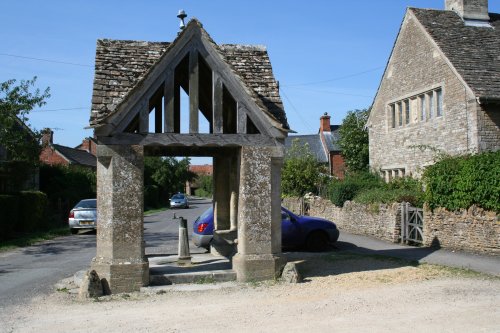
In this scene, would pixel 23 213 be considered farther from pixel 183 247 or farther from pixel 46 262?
pixel 183 247

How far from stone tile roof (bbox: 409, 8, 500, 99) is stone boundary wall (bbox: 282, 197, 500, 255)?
5.43 metres

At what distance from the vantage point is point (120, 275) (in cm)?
988

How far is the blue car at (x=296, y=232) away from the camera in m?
15.6

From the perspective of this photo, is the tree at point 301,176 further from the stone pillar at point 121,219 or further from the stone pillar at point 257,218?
the stone pillar at point 121,219

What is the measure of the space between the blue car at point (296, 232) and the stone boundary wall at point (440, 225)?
3.04 m

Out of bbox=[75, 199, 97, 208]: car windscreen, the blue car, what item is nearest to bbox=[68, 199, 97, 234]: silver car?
bbox=[75, 199, 97, 208]: car windscreen

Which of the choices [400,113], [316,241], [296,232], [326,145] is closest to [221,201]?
[296,232]

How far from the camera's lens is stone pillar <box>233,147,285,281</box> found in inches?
415

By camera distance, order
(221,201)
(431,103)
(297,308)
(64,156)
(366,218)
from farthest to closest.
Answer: (64,156) → (431,103) → (366,218) → (221,201) → (297,308)

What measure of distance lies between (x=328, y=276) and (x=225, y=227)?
399 cm

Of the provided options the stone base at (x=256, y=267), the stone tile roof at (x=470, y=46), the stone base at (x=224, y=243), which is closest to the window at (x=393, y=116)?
the stone tile roof at (x=470, y=46)

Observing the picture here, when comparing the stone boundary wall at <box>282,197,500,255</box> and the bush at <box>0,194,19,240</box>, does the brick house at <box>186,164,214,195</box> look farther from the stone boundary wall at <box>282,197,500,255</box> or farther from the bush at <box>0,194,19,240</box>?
the stone boundary wall at <box>282,197,500,255</box>

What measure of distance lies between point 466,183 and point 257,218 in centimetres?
750

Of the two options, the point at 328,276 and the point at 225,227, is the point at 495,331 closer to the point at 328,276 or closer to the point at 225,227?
the point at 328,276
